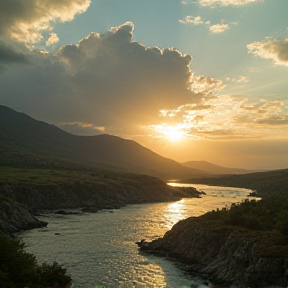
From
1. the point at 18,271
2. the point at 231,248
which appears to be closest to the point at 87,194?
the point at 231,248

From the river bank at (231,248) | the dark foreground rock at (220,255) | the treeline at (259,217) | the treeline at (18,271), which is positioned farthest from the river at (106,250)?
the treeline at (259,217)

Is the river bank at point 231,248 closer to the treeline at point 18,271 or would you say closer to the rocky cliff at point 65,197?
the treeline at point 18,271

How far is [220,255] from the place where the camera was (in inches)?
1844

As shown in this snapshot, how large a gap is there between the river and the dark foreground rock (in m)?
3.09

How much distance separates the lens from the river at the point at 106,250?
43.9m

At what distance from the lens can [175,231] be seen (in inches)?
2411

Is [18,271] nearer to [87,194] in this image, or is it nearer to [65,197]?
[65,197]

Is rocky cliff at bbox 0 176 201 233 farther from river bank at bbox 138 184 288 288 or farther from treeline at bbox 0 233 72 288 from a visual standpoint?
treeline at bbox 0 233 72 288

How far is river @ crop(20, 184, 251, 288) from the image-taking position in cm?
4388

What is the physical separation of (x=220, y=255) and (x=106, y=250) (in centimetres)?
2309

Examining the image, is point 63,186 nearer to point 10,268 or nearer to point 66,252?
point 66,252

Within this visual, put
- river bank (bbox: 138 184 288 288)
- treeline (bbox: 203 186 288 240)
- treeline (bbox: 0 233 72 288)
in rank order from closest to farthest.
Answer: treeline (bbox: 0 233 72 288)
river bank (bbox: 138 184 288 288)
treeline (bbox: 203 186 288 240)

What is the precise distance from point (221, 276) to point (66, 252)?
2957 cm

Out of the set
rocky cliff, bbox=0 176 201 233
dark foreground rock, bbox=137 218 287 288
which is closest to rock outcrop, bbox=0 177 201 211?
rocky cliff, bbox=0 176 201 233
